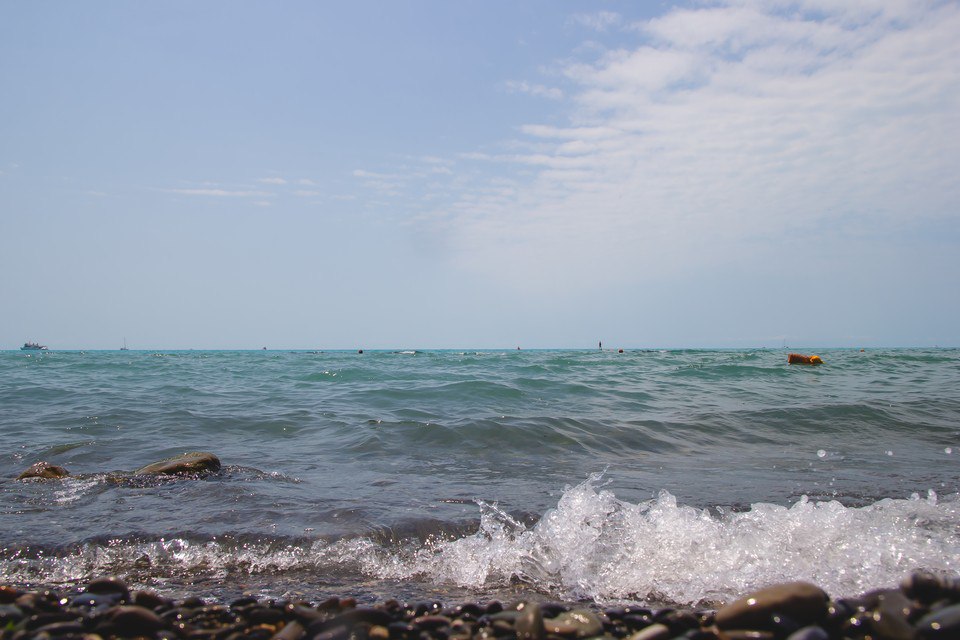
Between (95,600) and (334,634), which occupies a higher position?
(334,634)

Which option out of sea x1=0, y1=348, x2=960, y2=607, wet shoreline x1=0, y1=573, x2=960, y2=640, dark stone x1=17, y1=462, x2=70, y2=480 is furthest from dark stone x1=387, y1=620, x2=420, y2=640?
dark stone x1=17, y1=462, x2=70, y2=480

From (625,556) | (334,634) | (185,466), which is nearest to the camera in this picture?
(334,634)

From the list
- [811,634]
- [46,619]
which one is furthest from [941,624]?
[46,619]

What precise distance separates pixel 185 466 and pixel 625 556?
4742 mm

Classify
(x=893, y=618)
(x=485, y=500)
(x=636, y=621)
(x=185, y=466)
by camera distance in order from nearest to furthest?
1. (x=893, y=618)
2. (x=636, y=621)
3. (x=485, y=500)
4. (x=185, y=466)

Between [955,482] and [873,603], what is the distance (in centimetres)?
502

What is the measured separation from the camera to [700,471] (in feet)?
22.2

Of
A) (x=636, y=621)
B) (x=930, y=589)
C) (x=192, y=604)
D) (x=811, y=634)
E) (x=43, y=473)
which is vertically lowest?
(x=43, y=473)

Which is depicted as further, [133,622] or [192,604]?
[192,604]

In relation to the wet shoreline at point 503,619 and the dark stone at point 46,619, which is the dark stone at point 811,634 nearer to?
the wet shoreline at point 503,619

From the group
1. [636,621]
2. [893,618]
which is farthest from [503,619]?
[893,618]

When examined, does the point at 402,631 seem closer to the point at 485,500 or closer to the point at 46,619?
the point at 46,619

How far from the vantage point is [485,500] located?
5484mm

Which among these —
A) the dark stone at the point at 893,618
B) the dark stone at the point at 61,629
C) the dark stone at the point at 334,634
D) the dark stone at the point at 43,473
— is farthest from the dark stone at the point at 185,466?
the dark stone at the point at 893,618
